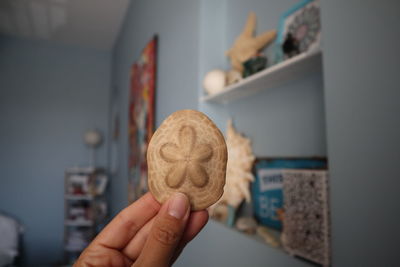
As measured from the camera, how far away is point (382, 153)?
0.52 metres

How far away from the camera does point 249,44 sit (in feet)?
3.70

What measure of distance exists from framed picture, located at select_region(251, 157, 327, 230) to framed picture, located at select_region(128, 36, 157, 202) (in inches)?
37.7

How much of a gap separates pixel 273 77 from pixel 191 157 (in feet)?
2.15

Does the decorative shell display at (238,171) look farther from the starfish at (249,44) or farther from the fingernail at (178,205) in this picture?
the fingernail at (178,205)

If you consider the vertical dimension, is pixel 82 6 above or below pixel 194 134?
above

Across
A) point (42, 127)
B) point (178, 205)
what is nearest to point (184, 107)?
point (178, 205)

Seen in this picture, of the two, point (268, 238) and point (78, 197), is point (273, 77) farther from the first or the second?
point (78, 197)

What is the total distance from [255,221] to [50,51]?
163 inches

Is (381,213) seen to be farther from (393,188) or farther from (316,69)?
(316,69)

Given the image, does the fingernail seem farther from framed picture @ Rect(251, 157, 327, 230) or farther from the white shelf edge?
the white shelf edge

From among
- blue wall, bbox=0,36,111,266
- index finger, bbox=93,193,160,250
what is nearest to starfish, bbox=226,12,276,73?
index finger, bbox=93,193,160,250

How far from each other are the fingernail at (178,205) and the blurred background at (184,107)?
1.25ft

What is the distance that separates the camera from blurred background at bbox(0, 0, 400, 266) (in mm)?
536

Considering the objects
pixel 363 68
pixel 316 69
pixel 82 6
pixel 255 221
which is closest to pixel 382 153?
pixel 363 68
